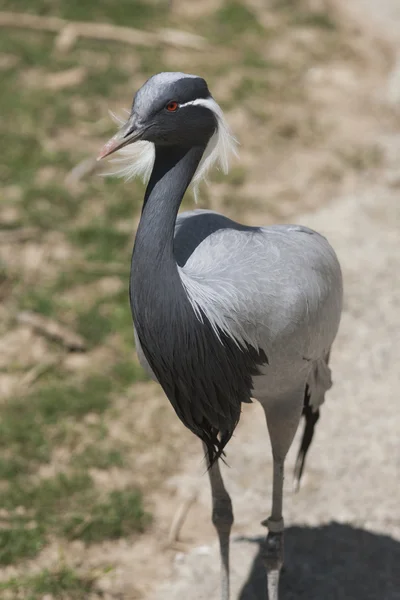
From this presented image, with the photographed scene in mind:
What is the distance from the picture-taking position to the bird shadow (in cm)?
462

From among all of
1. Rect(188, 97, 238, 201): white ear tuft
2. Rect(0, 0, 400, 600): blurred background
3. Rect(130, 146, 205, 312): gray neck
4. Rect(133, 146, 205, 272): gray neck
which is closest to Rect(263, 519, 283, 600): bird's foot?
Rect(0, 0, 400, 600): blurred background

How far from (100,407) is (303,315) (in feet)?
8.05

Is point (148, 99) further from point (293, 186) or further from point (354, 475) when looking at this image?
point (293, 186)

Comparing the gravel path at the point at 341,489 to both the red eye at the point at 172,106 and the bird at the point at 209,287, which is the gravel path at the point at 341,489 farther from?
the red eye at the point at 172,106

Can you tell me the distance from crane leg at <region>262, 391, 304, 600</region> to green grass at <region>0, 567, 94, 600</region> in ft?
3.23

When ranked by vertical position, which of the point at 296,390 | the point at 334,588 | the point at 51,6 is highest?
the point at 51,6

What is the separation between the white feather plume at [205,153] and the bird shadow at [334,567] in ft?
7.26

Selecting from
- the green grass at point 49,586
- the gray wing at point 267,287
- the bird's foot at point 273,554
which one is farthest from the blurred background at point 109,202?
the gray wing at point 267,287

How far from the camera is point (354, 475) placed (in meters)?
5.38

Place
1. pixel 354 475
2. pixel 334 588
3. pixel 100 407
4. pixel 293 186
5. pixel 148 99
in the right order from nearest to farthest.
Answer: pixel 148 99 → pixel 334 588 → pixel 354 475 → pixel 100 407 → pixel 293 186

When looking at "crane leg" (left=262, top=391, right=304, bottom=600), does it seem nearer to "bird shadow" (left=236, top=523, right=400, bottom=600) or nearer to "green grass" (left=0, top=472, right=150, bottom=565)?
"bird shadow" (left=236, top=523, right=400, bottom=600)

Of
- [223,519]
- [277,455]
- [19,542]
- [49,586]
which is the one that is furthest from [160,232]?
[19,542]

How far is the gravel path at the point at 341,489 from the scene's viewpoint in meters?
4.69

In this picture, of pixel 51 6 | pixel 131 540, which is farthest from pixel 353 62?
pixel 131 540
